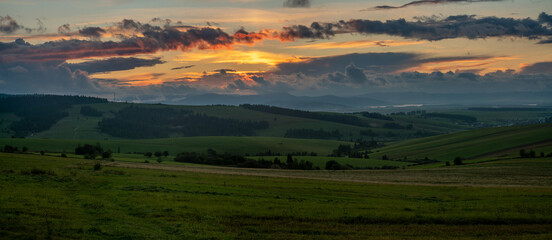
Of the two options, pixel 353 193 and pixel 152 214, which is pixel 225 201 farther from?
pixel 353 193

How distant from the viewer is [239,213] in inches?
1276

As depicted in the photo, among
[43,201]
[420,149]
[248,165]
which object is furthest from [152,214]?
[420,149]

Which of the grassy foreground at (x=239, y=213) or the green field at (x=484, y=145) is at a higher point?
the grassy foreground at (x=239, y=213)

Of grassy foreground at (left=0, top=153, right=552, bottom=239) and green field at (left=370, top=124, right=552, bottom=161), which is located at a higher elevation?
grassy foreground at (left=0, top=153, right=552, bottom=239)

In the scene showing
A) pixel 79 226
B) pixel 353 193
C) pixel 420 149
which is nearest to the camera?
pixel 79 226

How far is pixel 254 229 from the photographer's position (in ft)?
92.6

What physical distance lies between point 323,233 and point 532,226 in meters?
15.9

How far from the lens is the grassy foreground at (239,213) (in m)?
26.2

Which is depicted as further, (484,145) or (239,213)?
(484,145)

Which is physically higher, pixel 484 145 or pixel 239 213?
pixel 239 213

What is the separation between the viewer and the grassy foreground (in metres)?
26.2

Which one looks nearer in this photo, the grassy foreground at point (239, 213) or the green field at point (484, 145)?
the grassy foreground at point (239, 213)

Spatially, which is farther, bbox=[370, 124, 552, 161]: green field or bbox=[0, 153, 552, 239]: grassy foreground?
bbox=[370, 124, 552, 161]: green field

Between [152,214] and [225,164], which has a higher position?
[152,214]
